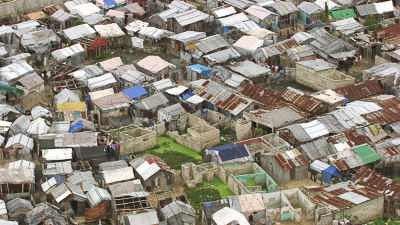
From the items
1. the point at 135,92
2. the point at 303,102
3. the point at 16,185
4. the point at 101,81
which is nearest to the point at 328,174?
the point at 303,102

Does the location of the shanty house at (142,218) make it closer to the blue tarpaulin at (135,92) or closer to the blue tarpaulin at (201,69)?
the blue tarpaulin at (135,92)

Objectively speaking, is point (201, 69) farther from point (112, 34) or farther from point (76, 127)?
point (76, 127)

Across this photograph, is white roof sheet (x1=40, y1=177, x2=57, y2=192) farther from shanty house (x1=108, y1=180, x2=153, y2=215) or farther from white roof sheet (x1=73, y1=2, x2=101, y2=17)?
white roof sheet (x1=73, y1=2, x2=101, y2=17)

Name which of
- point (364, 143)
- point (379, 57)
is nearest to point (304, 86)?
point (379, 57)

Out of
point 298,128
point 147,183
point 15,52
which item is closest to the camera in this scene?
point 147,183

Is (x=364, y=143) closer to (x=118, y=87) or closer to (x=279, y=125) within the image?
(x=279, y=125)

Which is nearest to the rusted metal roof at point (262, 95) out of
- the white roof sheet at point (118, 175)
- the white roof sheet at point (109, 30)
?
the white roof sheet at point (118, 175)
